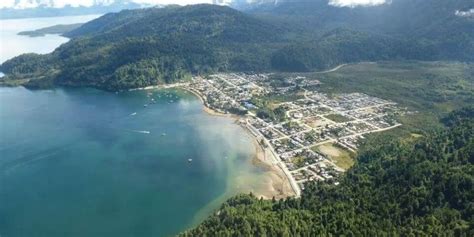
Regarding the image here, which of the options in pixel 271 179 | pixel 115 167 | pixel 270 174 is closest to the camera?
pixel 271 179

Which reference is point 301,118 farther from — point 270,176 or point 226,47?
point 226,47

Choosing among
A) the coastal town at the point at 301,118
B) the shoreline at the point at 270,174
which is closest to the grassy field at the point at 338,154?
the coastal town at the point at 301,118

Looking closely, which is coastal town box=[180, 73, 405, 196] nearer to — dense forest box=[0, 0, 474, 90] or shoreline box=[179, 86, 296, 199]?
shoreline box=[179, 86, 296, 199]

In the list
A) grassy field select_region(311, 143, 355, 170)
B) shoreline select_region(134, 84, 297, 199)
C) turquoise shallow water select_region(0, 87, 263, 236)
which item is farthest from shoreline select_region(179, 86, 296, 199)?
grassy field select_region(311, 143, 355, 170)

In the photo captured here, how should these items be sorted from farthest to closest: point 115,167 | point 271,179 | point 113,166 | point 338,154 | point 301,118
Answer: point 301,118 < point 338,154 < point 113,166 < point 115,167 < point 271,179

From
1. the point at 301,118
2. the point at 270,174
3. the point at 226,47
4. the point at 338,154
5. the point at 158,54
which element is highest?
the point at 158,54

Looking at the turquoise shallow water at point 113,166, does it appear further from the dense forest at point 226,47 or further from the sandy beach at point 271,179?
the dense forest at point 226,47

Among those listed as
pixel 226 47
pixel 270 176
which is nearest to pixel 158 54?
pixel 226 47
